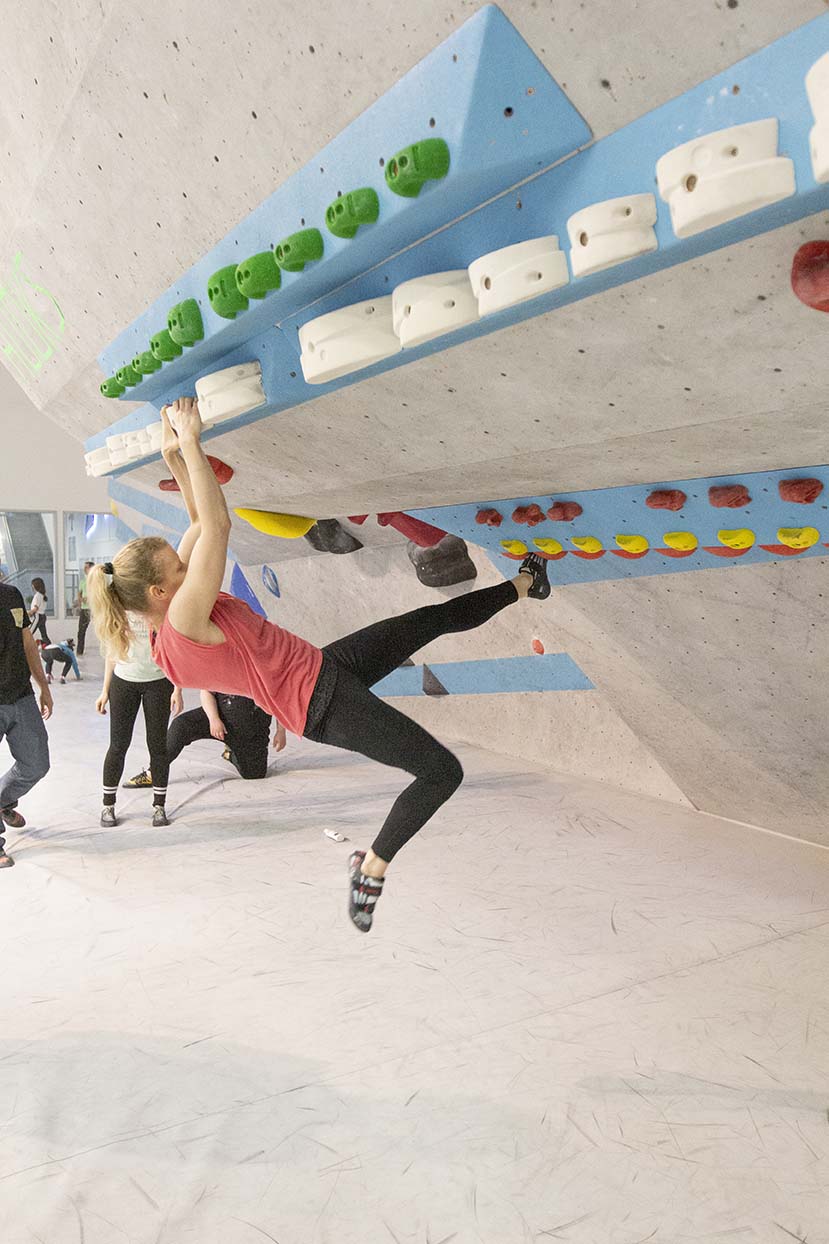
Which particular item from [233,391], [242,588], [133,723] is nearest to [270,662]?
[233,391]

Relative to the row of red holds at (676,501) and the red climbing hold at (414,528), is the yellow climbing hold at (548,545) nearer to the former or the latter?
the row of red holds at (676,501)

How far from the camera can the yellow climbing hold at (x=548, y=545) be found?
304 cm

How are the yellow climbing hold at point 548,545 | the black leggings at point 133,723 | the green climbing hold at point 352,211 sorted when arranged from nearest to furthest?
the green climbing hold at point 352,211 < the yellow climbing hold at point 548,545 < the black leggings at point 133,723

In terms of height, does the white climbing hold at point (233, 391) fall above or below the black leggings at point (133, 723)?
above

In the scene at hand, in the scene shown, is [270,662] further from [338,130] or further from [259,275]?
[338,130]

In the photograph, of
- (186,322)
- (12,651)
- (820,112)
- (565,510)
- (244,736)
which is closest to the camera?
(820,112)

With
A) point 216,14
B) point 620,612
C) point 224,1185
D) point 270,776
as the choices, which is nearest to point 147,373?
point 216,14

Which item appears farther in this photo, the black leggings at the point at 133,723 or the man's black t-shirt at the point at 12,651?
the black leggings at the point at 133,723

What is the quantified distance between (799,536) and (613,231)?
4.17 ft

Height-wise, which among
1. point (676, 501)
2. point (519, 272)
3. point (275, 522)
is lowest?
point (676, 501)

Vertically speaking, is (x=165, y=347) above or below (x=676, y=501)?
above

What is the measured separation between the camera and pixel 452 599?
2684mm

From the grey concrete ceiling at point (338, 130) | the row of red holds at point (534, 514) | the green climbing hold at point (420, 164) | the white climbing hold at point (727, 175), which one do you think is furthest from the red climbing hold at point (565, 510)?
the white climbing hold at point (727, 175)

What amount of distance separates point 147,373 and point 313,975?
1.80 meters
